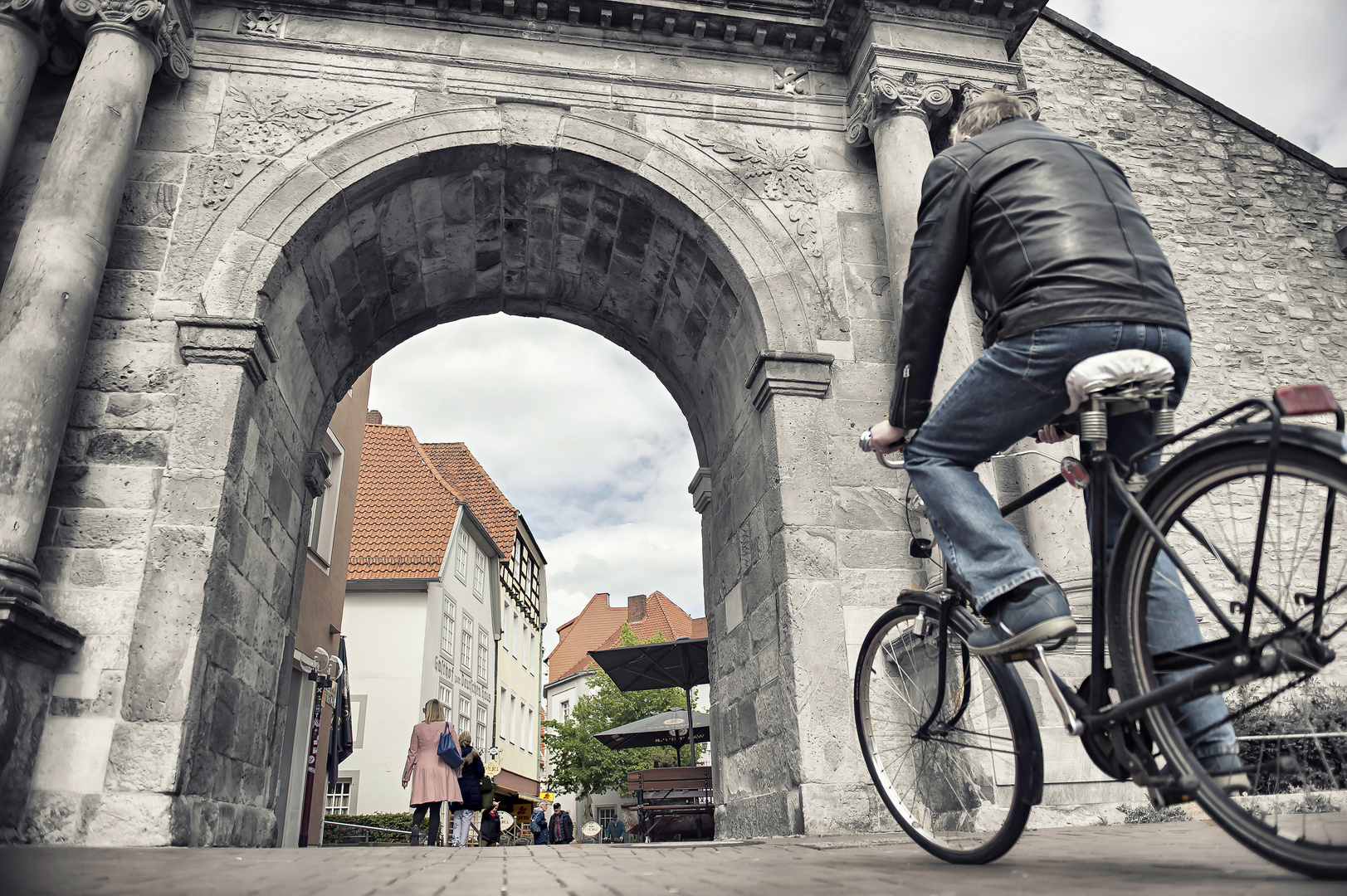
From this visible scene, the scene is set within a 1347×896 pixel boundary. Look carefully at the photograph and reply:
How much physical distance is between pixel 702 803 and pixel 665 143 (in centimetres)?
825

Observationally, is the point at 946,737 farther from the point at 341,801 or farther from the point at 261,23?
the point at 341,801

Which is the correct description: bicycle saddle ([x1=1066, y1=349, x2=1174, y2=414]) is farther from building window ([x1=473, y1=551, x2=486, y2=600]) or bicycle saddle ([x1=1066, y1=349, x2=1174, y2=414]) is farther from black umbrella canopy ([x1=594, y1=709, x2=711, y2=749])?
building window ([x1=473, y1=551, x2=486, y2=600])

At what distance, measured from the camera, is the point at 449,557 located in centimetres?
2291

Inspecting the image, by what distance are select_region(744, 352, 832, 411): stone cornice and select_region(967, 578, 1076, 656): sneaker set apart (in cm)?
437

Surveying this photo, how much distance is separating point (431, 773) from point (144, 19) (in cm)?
681

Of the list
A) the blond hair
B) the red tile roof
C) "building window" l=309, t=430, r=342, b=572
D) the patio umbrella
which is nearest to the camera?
the blond hair

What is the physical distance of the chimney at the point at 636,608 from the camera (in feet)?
173

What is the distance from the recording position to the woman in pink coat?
835cm

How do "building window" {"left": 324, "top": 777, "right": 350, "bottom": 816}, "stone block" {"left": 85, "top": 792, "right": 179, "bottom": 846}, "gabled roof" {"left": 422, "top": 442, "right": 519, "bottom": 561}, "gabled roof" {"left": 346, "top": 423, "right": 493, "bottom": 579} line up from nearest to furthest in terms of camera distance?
"stone block" {"left": 85, "top": 792, "right": 179, "bottom": 846}, "building window" {"left": 324, "top": 777, "right": 350, "bottom": 816}, "gabled roof" {"left": 346, "top": 423, "right": 493, "bottom": 579}, "gabled roof" {"left": 422, "top": 442, "right": 519, "bottom": 561}

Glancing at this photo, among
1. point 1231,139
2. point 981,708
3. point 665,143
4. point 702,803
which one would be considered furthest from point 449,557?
point 981,708

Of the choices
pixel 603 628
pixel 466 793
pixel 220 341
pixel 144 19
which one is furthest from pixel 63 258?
pixel 603 628

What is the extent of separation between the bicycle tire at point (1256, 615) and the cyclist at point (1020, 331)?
0.09 metres

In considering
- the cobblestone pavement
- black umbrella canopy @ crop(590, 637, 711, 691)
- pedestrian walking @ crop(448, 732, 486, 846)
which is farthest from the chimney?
the cobblestone pavement

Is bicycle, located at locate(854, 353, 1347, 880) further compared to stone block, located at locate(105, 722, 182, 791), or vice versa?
stone block, located at locate(105, 722, 182, 791)
